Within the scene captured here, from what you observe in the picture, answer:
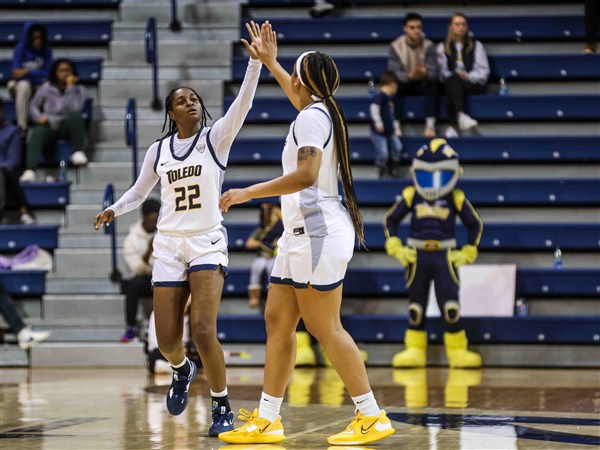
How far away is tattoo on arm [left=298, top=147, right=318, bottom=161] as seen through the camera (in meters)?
5.10

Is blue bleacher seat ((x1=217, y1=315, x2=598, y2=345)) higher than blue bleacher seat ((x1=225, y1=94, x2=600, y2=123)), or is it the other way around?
blue bleacher seat ((x1=225, y1=94, x2=600, y2=123))

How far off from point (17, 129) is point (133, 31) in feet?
7.84

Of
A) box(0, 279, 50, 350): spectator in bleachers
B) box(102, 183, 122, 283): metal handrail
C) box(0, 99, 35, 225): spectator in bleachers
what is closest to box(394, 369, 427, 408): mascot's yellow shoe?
box(102, 183, 122, 283): metal handrail

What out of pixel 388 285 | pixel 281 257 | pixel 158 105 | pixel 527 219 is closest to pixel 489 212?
pixel 527 219

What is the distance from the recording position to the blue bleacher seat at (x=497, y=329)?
10.1 metres

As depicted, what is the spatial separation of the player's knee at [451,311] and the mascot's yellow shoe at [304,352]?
1.22 m

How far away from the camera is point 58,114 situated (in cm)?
1237

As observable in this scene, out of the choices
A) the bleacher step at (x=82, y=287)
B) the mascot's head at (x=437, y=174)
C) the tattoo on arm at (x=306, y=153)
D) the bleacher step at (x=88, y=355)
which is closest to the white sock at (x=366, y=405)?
the tattoo on arm at (x=306, y=153)

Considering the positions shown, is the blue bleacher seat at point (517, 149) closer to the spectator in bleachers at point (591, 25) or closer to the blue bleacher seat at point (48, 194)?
the spectator in bleachers at point (591, 25)

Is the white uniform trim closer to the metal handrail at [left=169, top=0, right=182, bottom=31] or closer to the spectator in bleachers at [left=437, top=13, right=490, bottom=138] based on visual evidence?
the spectator in bleachers at [left=437, top=13, right=490, bottom=138]

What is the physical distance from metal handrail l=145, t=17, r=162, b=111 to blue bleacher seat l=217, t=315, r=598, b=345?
3.30 meters

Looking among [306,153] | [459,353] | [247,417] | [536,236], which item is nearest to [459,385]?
[459,353]

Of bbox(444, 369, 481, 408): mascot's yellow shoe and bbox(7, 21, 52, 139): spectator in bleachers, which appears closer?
bbox(444, 369, 481, 408): mascot's yellow shoe

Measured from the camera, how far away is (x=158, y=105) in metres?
12.8
